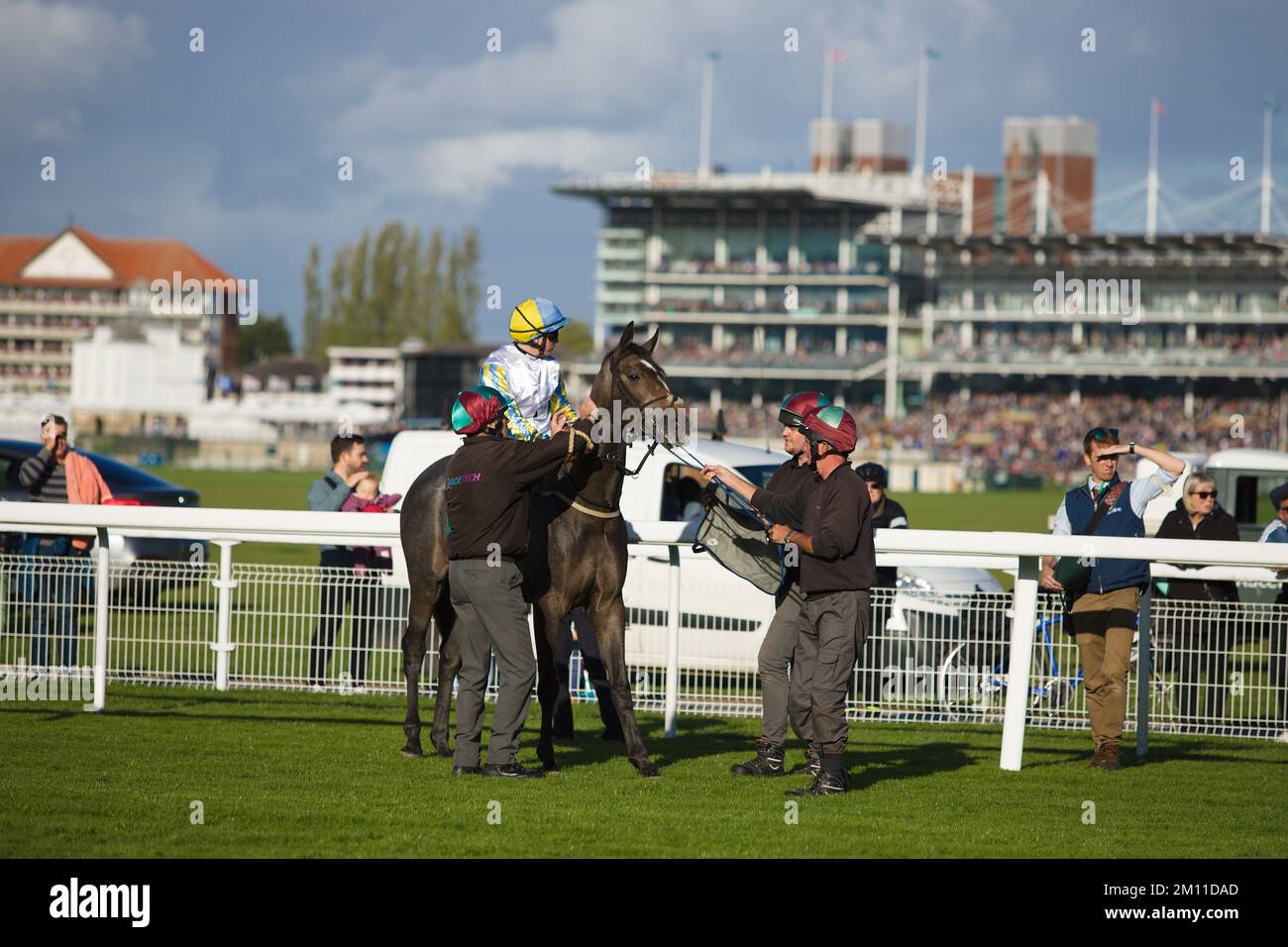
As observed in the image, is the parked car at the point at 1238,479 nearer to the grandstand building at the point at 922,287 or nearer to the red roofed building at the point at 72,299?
the grandstand building at the point at 922,287

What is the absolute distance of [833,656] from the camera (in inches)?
267

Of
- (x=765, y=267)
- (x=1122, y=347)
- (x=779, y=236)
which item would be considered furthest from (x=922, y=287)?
(x=1122, y=347)

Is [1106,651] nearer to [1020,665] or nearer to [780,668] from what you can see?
[1020,665]

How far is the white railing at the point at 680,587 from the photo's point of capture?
775cm

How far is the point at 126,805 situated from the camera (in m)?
6.14

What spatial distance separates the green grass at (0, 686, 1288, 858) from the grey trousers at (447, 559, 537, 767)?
0.25 meters

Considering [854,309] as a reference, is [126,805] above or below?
below

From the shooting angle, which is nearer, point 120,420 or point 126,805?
point 126,805

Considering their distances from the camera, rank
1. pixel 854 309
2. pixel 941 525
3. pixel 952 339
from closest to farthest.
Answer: pixel 941 525, pixel 952 339, pixel 854 309

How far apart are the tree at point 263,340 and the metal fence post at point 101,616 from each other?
414ft

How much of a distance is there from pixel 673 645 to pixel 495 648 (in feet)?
6.42

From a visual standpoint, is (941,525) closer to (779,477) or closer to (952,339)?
(779,477)
